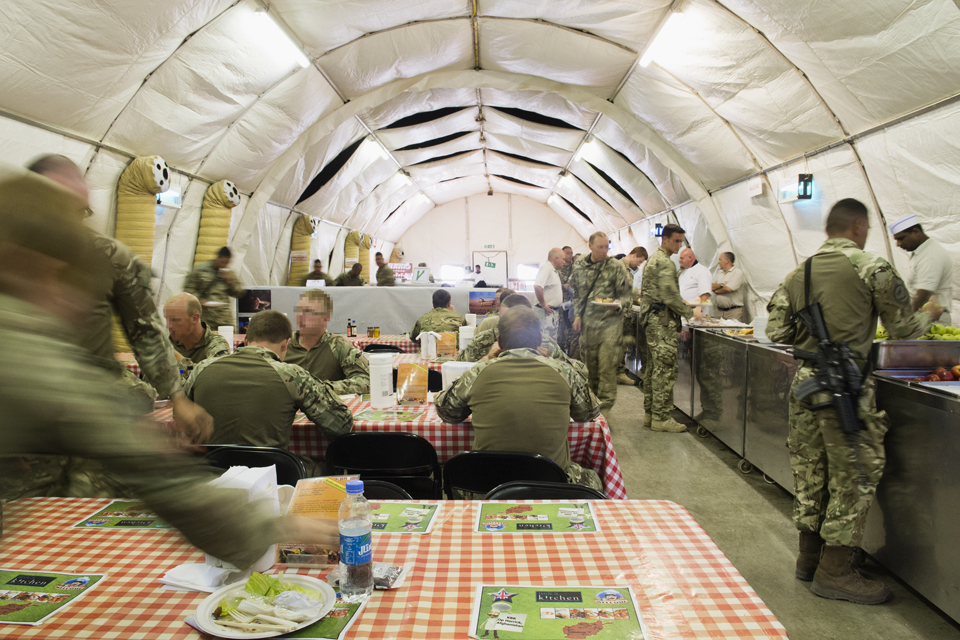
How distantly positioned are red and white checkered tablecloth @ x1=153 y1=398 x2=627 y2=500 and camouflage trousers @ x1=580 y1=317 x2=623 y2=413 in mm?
3215

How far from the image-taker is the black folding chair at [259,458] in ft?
7.21

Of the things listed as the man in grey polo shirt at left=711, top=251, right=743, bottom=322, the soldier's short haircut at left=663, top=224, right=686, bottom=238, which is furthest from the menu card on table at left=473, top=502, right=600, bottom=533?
the man in grey polo shirt at left=711, top=251, right=743, bottom=322

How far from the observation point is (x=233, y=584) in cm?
125

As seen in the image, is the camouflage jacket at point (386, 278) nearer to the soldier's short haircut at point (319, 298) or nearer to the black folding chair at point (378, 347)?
the black folding chair at point (378, 347)

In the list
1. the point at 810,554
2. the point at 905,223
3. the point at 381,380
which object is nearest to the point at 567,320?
the point at 905,223

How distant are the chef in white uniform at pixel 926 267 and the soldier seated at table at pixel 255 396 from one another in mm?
4068

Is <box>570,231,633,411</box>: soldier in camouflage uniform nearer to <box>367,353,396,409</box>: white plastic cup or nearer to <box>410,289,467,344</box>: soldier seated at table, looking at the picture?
<box>410,289,467,344</box>: soldier seated at table

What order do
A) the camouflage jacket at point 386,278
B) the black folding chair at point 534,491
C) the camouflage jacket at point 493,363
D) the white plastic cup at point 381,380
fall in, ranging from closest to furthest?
the black folding chair at point 534,491 < the camouflage jacket at point 493,363 < the white plastic cup at point 381,380 < the camouflage jacket at point 386,278

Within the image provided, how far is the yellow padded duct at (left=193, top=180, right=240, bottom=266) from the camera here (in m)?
6.98

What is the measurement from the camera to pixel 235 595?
120 centimetres

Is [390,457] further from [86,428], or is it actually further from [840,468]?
[840,468]

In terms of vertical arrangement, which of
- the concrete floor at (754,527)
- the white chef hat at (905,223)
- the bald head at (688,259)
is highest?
the bald head at (688,259)

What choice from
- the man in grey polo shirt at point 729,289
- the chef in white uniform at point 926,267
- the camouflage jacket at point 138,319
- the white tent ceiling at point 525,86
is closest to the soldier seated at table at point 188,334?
the camouflage jacket at point 138,319

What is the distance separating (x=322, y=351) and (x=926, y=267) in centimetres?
418
